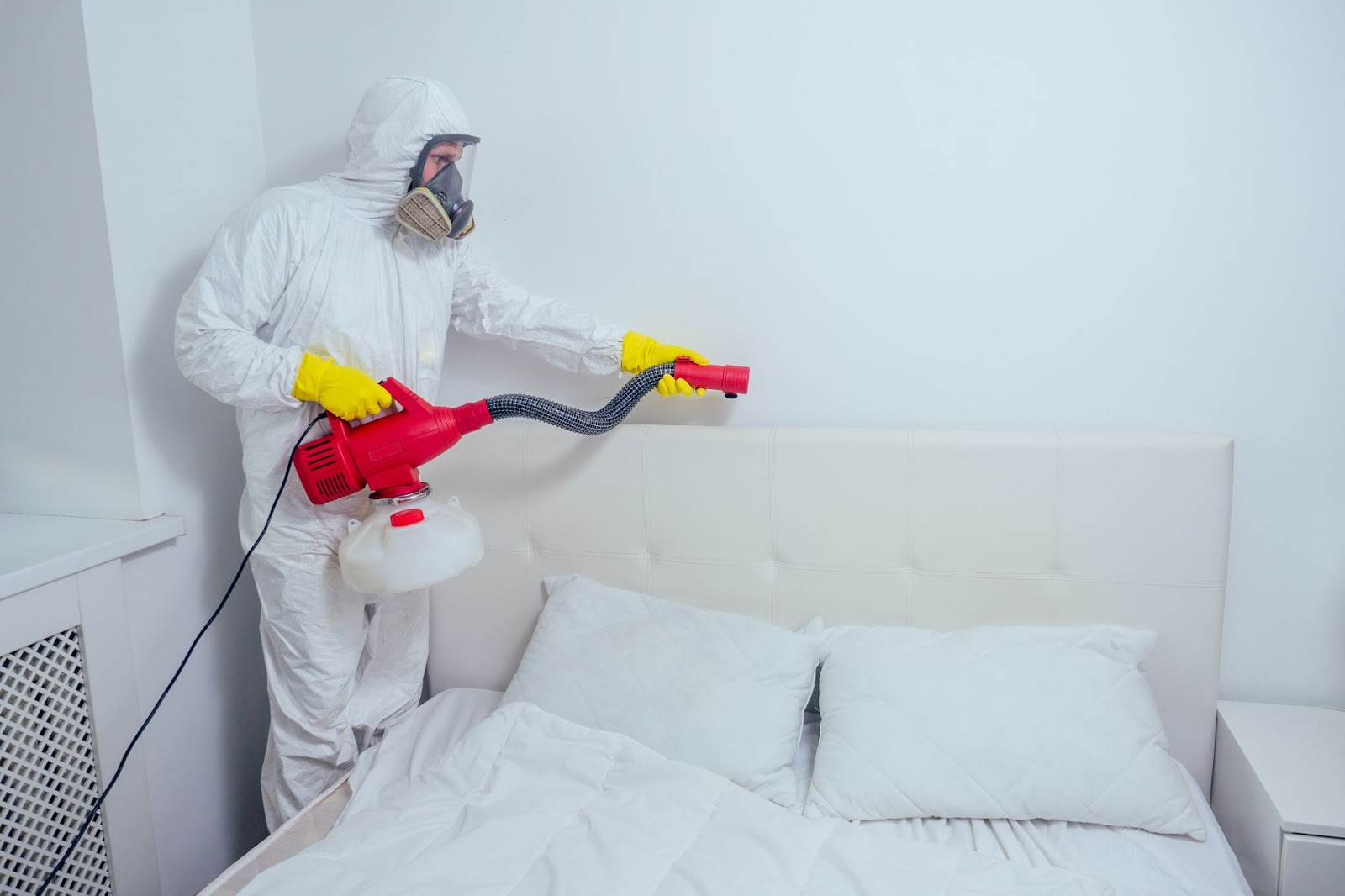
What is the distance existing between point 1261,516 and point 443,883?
1471 mm

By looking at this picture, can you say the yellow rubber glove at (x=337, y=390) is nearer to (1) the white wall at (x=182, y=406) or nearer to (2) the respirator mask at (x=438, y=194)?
(2) the respirator mask at (x=438, y=194)

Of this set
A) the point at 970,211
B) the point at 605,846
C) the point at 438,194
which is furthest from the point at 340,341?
the point at 970,211

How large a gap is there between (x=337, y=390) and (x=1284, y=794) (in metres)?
1.60

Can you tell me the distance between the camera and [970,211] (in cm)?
150

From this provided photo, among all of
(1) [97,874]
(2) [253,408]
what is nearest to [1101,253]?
(2) [253,408]

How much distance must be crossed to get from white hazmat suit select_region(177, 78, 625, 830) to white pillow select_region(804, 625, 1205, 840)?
2.57ft

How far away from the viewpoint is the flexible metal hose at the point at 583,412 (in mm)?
1470

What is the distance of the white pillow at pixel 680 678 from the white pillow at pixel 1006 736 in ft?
0.27

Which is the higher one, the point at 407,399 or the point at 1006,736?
the point at 407,399

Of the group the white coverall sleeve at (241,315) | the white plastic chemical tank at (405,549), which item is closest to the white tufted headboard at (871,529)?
the white plastic chemical tank at (405,549)

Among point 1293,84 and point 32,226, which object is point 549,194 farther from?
point 1293,84

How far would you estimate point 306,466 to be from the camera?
140 cm

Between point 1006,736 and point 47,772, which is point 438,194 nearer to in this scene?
point 47,772

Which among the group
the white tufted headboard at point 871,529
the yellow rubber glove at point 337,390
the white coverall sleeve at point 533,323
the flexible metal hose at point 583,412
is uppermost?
the white coverall sleeve at point 533,323
